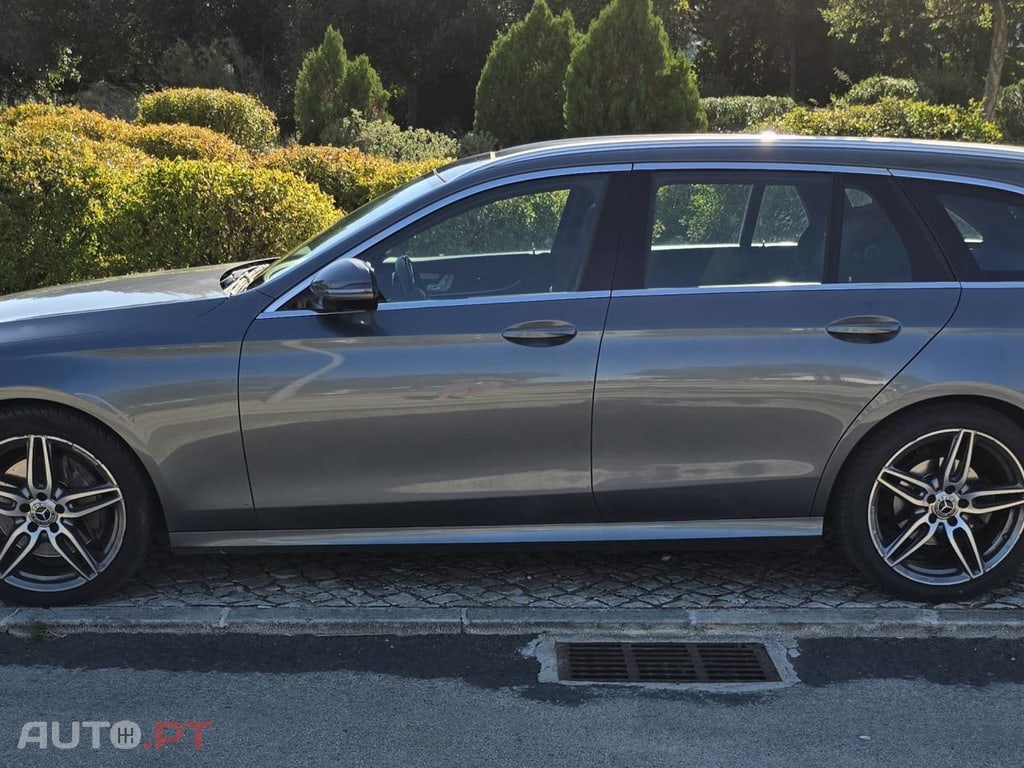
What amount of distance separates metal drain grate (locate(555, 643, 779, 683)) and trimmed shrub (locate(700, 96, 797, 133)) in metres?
22.5

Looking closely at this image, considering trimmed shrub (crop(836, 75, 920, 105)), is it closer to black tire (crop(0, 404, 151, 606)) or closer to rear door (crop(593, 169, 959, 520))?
rear door (crop(593, 169, 959, 520))

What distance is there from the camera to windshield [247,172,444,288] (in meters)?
4.19

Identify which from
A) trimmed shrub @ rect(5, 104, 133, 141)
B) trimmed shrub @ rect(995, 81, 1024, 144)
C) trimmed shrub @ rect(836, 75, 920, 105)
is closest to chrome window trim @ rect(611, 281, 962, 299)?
trimmed shrub @ rect(5, 104, 133, 141)

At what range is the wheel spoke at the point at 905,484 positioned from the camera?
4.12 metres

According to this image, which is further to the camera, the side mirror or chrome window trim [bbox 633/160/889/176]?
chrome window trim [bbox 633/160/889/176]

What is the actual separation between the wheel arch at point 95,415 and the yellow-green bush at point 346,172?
7.28m

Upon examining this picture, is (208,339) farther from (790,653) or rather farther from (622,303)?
(790,653)

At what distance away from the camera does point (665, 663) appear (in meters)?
3.86

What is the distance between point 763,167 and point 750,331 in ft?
2.11

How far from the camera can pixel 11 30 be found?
32938 millimetres

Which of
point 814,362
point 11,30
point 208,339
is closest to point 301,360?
point 208,339

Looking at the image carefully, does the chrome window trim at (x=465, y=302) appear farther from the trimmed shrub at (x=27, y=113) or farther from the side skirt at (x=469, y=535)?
the trimmed shrub at (x=27, y=113)

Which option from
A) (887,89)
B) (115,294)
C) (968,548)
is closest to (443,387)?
(115,294)

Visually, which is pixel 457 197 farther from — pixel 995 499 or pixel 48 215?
pixel 48 215
